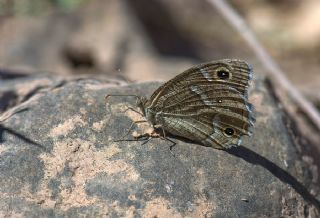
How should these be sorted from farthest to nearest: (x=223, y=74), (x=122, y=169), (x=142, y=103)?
(x=142, y=103)
(x=223, y=74)
(x=122, y=169)

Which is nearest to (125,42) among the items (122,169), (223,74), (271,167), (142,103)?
(142,103)

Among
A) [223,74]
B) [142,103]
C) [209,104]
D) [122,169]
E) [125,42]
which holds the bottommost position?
[125,42]

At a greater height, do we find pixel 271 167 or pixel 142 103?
pixel 142 103

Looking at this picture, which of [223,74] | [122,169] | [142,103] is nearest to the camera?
[122,169]

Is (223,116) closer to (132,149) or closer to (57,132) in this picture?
(132,149)

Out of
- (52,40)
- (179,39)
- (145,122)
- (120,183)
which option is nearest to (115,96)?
(145,122)

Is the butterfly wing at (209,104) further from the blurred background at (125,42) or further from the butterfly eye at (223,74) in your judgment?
the blurred background at (125,42)

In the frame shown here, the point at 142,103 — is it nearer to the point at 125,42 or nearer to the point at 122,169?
the point at 122,169
